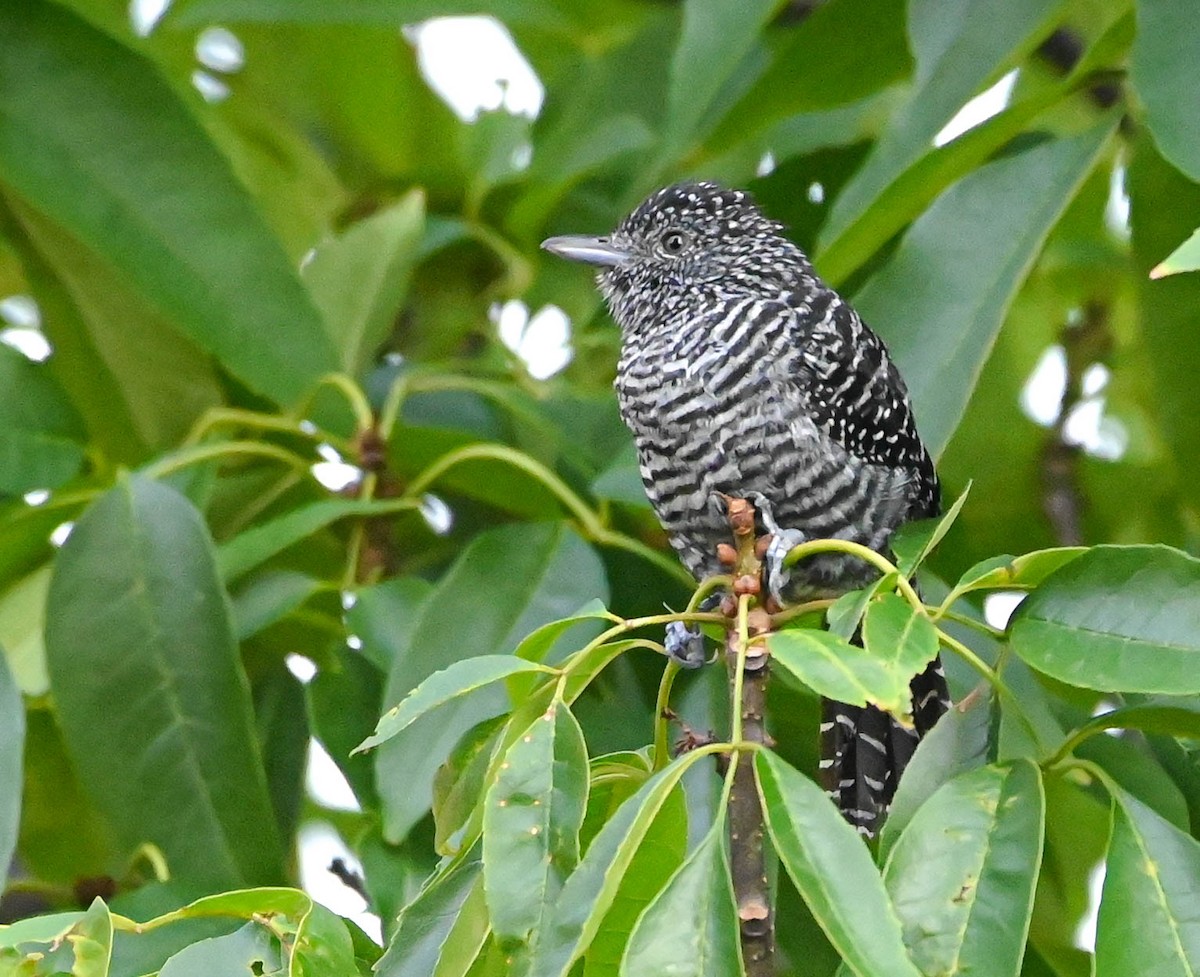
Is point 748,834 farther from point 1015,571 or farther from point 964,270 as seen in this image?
point 964,270

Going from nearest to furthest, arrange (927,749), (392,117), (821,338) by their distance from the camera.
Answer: (927,749), (821,338), (392,117)

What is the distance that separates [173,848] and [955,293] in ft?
4.48

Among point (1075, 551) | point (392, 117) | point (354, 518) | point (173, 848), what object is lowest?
point (173, 848)

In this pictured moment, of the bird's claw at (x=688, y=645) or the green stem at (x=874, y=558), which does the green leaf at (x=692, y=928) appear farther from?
the bird's claw at (x=688, y=645)

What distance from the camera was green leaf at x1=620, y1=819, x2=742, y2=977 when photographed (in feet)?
5.15

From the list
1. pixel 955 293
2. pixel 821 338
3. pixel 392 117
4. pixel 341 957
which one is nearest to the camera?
pixel 341 957

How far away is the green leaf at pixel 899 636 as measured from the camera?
1.63m

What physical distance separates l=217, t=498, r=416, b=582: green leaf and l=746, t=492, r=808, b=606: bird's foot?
0.59m

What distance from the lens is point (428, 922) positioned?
6.16 ft

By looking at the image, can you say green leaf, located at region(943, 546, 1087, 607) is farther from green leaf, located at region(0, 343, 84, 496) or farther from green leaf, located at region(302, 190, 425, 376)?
green leaf, located at region(302, 190, 425, 376)

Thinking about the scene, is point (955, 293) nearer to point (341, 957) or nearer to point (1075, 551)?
point (1075, 551)

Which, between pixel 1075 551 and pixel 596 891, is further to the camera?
pixel 1075 551

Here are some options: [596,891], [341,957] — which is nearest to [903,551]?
[596,891]

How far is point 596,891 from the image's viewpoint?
1.65m
